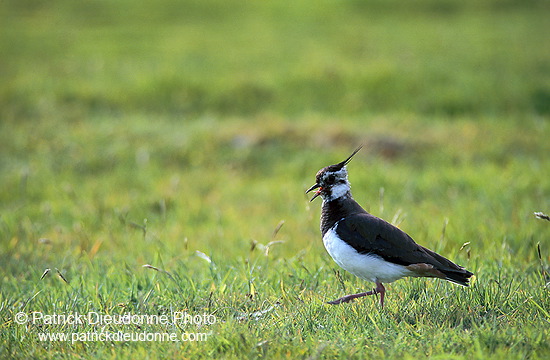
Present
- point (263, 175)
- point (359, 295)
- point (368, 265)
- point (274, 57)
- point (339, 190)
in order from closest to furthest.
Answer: point (368, 265) < point (359, 295) < point (339, 190) < point (263, 175) < point (274, 57)

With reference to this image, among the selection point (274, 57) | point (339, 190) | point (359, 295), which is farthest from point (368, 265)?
point (274, 57)

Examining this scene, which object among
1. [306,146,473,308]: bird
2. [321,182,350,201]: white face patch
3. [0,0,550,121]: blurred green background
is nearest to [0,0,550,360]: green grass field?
[0,0,550,121]: blurred green background

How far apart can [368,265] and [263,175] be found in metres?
5.79

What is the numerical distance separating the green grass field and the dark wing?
0.86 feet

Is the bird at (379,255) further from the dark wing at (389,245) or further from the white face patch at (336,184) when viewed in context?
the white face patch at (336,184)

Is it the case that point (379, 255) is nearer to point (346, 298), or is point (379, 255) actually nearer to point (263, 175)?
point (346, 298)

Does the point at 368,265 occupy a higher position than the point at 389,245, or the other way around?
the point at 389,245

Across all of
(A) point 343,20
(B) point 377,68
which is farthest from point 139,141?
(A) point 343,20

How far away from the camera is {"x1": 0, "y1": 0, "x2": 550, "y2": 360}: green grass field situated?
3934 mm

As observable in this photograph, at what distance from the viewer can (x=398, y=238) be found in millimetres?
4129

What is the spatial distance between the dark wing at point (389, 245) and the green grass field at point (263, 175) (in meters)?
0.26

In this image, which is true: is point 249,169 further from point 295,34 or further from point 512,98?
point 295,34

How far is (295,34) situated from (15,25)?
31.8 feet

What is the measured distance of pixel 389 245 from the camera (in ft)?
13.4
